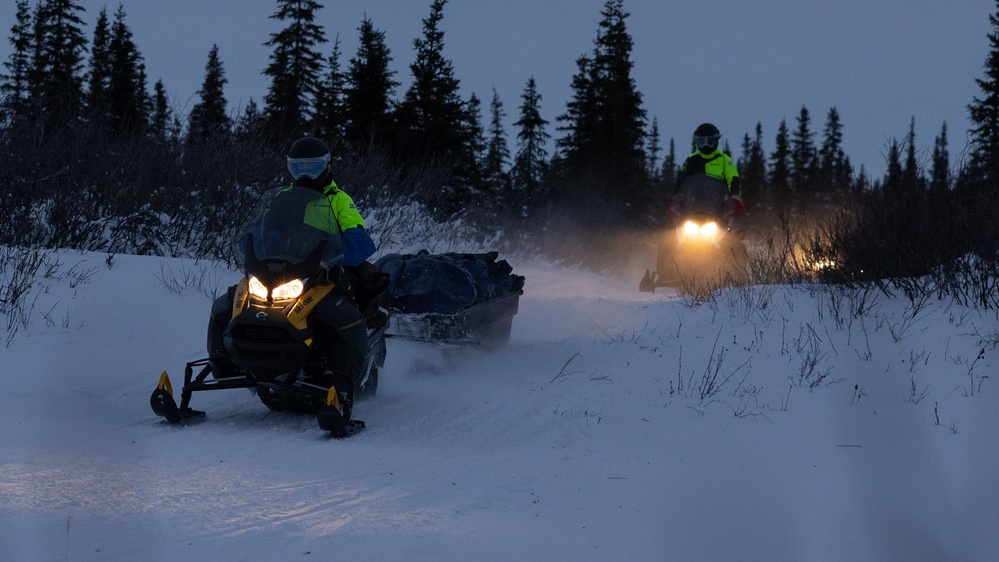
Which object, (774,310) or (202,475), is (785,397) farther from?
(202,475)

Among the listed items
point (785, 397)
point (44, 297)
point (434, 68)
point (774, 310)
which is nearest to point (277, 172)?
point (44, 297)

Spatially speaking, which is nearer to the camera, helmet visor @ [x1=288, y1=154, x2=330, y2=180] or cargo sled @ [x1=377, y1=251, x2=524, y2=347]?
helmet visor @ [x1=288, y1=154, x2=330, y2=180]

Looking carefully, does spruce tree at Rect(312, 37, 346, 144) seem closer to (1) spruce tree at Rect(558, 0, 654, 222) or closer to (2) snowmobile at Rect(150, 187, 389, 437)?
(1) spruce tree at Rect(558, 0, 654, 222)

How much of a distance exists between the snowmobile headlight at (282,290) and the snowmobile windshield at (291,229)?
14cm

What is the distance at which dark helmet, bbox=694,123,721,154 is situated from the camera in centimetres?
1048

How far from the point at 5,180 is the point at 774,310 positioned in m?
9.16

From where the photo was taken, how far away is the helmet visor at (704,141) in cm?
1048

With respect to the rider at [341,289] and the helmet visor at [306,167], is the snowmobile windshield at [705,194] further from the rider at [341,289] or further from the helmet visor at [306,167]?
the helmet visor at [306,167]

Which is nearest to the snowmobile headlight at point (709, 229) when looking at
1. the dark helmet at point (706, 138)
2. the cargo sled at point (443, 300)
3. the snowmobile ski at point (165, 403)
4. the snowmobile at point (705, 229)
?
the snowmobile at point (705, 229)

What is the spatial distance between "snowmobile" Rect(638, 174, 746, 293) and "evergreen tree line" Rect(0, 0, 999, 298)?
85cm

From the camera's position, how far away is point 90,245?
1099 cm

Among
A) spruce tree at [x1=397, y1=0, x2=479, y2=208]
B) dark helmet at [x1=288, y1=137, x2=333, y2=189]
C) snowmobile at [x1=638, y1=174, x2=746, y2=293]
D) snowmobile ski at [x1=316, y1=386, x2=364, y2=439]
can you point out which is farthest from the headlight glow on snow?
spruce tree at [x1=397, y1=0, x2=479, y2=208]

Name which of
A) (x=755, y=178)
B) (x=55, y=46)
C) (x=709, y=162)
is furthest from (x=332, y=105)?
(x=755, y=178)

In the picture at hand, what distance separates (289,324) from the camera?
16.3ft
